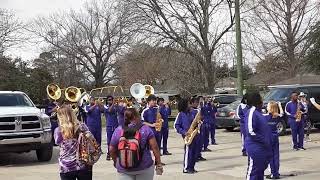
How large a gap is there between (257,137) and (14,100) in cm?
922

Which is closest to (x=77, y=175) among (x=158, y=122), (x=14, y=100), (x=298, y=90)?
(x=158, y=122)

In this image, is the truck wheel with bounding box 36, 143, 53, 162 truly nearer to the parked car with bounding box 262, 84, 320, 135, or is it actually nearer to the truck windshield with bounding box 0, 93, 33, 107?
the truck windshield with bounding box 0, 93, 33, 107

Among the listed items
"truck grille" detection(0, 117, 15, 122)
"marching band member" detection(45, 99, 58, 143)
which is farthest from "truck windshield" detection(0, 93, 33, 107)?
"marching band member" detection(45, 99, 58, 143)

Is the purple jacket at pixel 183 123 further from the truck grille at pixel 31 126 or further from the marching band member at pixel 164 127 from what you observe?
the truck grille at pixel 31 126

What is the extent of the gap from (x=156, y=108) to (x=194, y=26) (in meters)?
23.7

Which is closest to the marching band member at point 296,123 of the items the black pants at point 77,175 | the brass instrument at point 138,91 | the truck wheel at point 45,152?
the brass instrument at point 138,91

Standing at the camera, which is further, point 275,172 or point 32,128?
point 32,128

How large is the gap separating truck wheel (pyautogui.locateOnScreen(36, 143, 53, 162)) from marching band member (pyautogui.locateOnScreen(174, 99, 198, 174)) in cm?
411

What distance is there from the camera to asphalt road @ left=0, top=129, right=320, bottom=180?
11594 millimetres

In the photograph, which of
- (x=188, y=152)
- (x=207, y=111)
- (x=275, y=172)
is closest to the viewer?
(x=275, y=172)

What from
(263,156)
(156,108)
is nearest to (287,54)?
(156,108)

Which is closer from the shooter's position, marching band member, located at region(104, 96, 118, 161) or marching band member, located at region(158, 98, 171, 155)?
marching band member, located at region(158, 98, 171, 155)

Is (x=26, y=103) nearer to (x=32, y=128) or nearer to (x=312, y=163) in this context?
(x=32, y=128)

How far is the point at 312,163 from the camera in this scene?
13.0m
